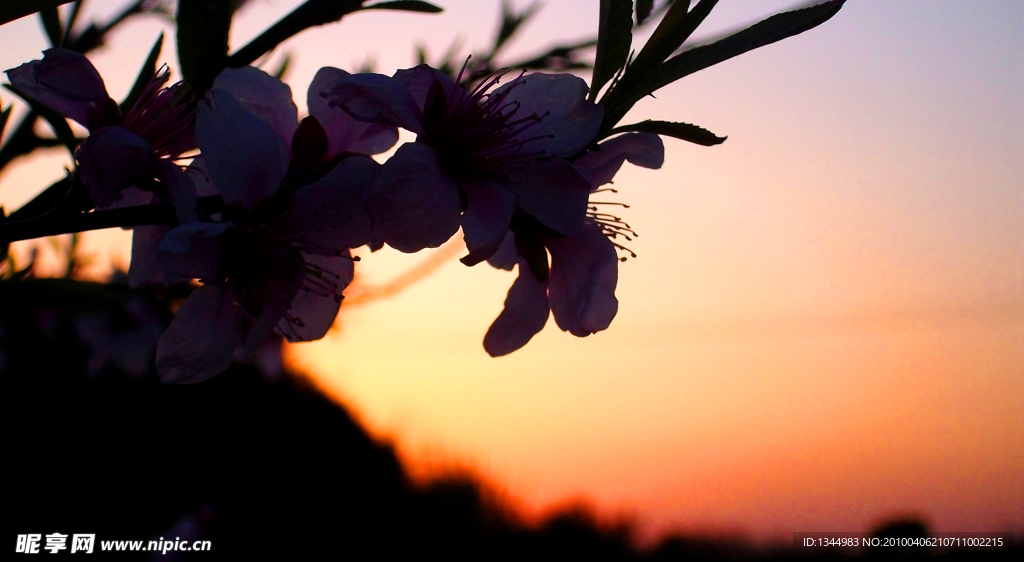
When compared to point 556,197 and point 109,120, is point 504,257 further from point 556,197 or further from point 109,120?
point 109,120

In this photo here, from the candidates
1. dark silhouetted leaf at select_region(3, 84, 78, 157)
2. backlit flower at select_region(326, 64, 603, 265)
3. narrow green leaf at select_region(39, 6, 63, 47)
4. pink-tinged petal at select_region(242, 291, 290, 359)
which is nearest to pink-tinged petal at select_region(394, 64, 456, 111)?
backlit flower at select_region(326, 64, 603, 265)

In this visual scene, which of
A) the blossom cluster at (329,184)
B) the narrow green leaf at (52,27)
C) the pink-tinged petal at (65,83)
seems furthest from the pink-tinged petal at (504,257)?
the narrow green leaf at (52,27)

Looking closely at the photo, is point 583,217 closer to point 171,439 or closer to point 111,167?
point 111,167

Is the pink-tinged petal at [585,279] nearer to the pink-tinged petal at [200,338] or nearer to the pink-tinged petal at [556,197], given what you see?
the pink-tinged petal at [556,197]

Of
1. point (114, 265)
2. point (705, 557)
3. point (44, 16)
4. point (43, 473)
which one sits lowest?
point (705, 557)

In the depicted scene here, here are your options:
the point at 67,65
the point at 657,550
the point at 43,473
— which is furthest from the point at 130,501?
the point at 67,65
